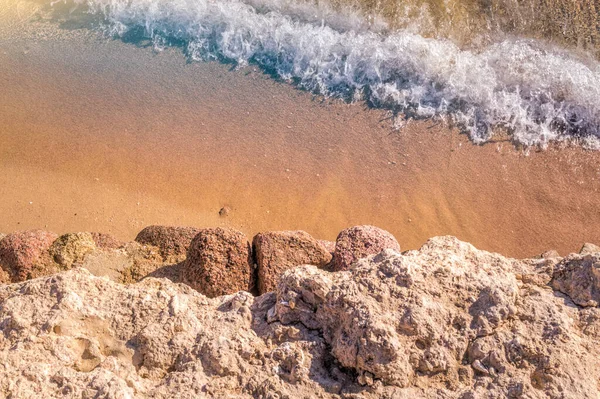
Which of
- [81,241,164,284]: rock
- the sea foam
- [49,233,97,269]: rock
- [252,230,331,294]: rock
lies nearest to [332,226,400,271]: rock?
[252,230,331,294]: rock

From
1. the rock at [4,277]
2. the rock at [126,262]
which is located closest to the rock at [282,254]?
the rock at [126,262]

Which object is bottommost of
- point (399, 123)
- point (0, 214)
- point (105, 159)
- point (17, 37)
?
point (0, 214)

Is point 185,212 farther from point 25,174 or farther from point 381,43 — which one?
point 381,43

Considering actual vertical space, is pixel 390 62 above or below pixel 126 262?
above

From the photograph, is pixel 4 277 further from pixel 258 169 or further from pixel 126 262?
pixel 258 169

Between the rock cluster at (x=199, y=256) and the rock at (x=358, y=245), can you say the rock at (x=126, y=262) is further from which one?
the rock at (x=358, y=245)

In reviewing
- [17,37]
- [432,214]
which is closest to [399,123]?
[432,214]

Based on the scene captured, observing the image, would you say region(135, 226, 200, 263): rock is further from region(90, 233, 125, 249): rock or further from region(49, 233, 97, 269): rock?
region(49, 233, 97, 269): rock

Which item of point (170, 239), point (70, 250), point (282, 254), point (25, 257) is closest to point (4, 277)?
point (25, 257)
